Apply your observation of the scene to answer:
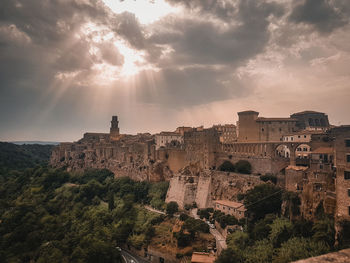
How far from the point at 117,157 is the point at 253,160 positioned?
112 feet

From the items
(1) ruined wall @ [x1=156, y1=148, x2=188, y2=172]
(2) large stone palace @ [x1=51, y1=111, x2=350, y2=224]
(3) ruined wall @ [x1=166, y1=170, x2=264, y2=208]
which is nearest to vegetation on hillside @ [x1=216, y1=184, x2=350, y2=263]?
(2) large stone palace @ [x1=51, y1=111, x2=350, y2=224]

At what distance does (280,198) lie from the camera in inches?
910

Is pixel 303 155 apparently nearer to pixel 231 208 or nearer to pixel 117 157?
pixel 231 208

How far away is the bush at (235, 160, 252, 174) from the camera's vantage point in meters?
31.3

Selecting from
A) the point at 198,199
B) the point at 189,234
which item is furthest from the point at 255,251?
the point at 198,199

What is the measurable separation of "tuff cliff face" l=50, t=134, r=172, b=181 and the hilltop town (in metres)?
0.20

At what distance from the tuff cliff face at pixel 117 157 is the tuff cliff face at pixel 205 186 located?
5360 millimetres

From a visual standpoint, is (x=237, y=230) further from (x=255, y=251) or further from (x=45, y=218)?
(x=45, y=218)

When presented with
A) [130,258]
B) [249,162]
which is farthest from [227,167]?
[130,258]

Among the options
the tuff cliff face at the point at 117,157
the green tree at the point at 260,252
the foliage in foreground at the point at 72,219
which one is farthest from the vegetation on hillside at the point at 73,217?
the green tree at the point at 260,252

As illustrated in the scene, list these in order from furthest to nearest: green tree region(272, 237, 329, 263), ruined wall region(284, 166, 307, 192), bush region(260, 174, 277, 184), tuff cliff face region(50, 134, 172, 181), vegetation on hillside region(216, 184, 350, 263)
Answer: tuff cliff face region(50, 134, 172, 181), bush region(260, 174, 277, 184), ruined wall region(284, 166, 307, 192), vegetation on hillside region(216, 184, 350, 263), green tree region(272, 237, 329, 263)

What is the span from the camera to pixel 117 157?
183ft

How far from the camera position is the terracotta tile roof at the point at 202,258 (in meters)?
20.8

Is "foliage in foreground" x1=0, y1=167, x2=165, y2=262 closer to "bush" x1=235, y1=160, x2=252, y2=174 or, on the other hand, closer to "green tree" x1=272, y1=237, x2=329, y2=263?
"bush" x1=235, y1=160, x2=252, y2=174
